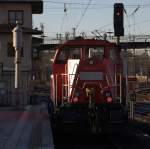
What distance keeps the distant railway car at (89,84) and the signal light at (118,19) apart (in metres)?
2.91

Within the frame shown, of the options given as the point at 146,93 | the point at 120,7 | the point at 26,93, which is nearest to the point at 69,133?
the point at 120,7

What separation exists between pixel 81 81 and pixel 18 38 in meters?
13.8

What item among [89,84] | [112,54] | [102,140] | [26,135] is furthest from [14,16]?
[26,135]

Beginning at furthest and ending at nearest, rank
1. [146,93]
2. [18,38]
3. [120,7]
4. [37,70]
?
[37,70] < [146,93] < [18,38] < [120,7]

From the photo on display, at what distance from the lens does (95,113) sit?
18.5 m

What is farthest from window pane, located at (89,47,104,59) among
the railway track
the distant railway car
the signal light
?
the signal light

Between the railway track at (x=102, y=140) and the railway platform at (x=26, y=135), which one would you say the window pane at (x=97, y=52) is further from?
the railway platform at (x=26, y=135)

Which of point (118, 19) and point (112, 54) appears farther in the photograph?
point (118, 19)

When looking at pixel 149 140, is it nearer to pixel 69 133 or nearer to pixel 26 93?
pixel 69 133

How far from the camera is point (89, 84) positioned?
19.5 m

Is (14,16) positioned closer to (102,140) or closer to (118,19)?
(118,19)

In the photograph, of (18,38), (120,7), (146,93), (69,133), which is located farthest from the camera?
(146,93)

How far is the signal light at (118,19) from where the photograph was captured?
2370 cm

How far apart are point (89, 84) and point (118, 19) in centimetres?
595
